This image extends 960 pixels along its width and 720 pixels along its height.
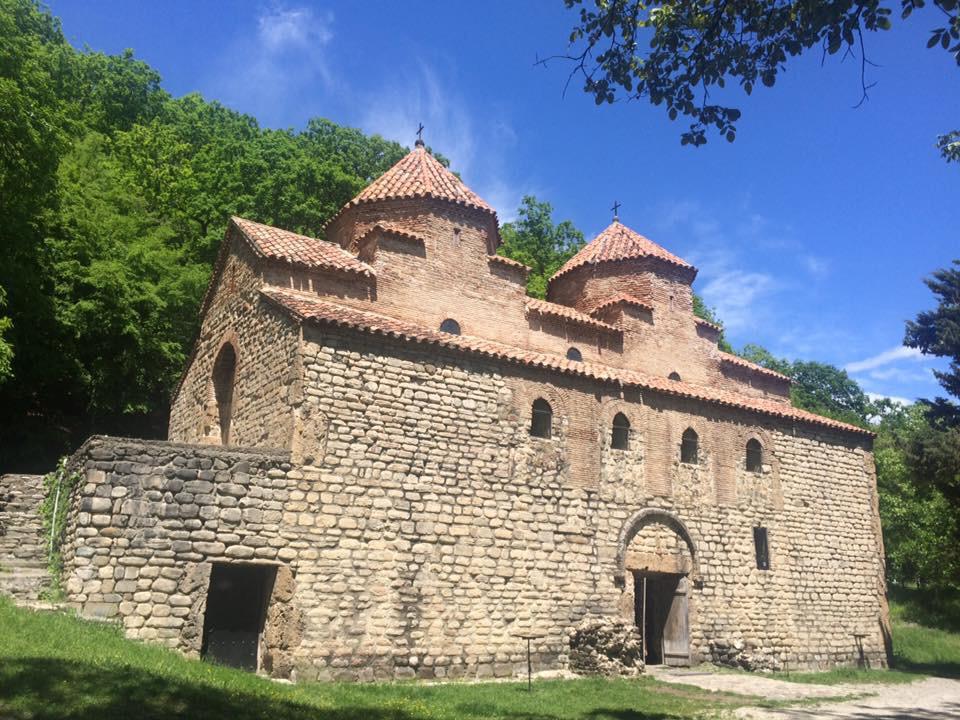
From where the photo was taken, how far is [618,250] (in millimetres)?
20781

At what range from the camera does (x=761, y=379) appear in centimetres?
2125

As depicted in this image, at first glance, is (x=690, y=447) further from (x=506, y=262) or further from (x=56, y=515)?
(x=56, y=515)

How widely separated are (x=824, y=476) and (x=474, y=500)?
1022 cm

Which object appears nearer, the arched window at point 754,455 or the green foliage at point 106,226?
the arched window at point 754,455

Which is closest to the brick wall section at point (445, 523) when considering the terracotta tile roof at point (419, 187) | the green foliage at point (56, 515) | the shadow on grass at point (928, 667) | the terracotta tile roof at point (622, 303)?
the green foliage at point (56, 515)

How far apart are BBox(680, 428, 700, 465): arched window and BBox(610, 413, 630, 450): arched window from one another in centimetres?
159

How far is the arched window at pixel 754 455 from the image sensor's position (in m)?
17.8

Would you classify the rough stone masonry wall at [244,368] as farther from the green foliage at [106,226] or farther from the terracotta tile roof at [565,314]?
the terracotta tile roof at [565,314]

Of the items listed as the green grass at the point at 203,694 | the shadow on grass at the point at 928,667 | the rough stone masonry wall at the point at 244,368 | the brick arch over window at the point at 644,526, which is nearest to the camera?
the green grass at the point at 203,694

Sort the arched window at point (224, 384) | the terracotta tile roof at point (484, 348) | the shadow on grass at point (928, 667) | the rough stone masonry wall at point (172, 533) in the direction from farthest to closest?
the shadow on grass at point (928, 667), the arched window at point (224, 384), the terracotta tile roof at point (484, 348), the rough stone masonry wall at point (172, 533)

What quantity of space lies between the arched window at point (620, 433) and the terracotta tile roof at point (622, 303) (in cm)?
427

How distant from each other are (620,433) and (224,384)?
8505 millimetres

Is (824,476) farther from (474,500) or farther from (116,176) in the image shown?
(116,176)

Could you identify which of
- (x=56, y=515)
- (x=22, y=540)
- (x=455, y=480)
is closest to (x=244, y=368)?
(x=56, y=515)
